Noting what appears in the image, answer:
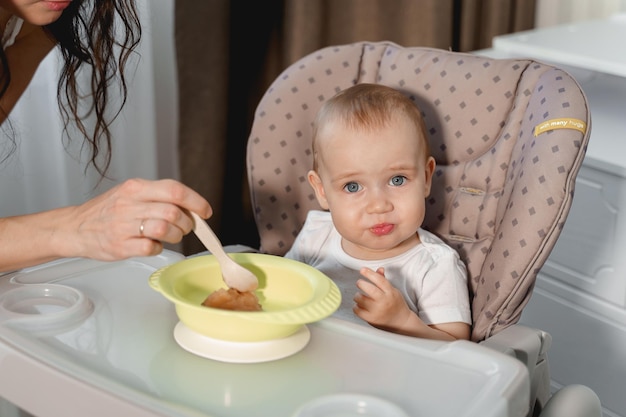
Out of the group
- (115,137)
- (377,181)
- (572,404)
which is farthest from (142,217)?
(115,137)

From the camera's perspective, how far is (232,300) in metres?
0.92

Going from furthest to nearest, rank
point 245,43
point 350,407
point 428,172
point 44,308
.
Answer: point 245,43
point 428,172
point 44,308
point 350,407

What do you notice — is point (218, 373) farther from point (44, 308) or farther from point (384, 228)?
point (384, 228)

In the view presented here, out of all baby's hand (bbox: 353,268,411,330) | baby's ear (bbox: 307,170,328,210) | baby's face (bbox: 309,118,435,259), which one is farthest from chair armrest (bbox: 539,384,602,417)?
baby's ear (bbox: 307,170,328,210)

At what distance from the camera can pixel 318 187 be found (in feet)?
4.29

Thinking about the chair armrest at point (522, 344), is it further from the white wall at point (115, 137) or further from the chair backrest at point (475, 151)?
the white wall at point (115, 137)

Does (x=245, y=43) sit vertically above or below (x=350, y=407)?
above

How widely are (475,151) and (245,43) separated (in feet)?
3.35

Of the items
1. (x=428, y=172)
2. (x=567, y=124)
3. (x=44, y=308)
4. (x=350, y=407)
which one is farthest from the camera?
(x=428, y=172)

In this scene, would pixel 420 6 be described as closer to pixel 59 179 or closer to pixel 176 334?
pixel 59 179

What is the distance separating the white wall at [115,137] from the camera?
1780mm

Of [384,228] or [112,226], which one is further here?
[384,228]

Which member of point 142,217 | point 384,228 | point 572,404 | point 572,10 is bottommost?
point 572,404

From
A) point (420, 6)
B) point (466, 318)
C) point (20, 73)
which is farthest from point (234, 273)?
point (420, 6)
